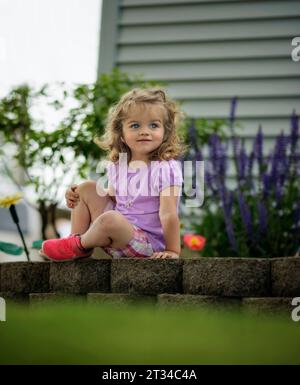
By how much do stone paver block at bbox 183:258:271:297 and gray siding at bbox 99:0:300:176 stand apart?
8.66 ft

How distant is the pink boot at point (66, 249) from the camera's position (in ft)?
9.82

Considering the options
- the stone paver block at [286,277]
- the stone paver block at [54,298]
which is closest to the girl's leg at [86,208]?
Answer: the stone paver block at [54,298]

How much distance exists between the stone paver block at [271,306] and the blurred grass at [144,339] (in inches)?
1.2

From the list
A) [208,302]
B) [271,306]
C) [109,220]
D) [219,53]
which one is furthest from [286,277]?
[219,53]

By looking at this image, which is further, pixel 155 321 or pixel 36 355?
pixel 155 321

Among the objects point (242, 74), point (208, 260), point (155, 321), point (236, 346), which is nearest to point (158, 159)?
point (208, 260)

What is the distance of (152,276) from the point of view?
9.02ft

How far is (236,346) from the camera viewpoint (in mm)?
1938

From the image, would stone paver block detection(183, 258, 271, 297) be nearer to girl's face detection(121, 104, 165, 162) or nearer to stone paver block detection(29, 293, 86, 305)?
stone paver block detection(29, 293, 86, 305)

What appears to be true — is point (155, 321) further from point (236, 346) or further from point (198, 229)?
point (198, 229)

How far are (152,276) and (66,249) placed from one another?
0.41 m

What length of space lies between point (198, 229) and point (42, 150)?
103cm

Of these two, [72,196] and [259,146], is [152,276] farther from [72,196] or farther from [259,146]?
[259,146]
